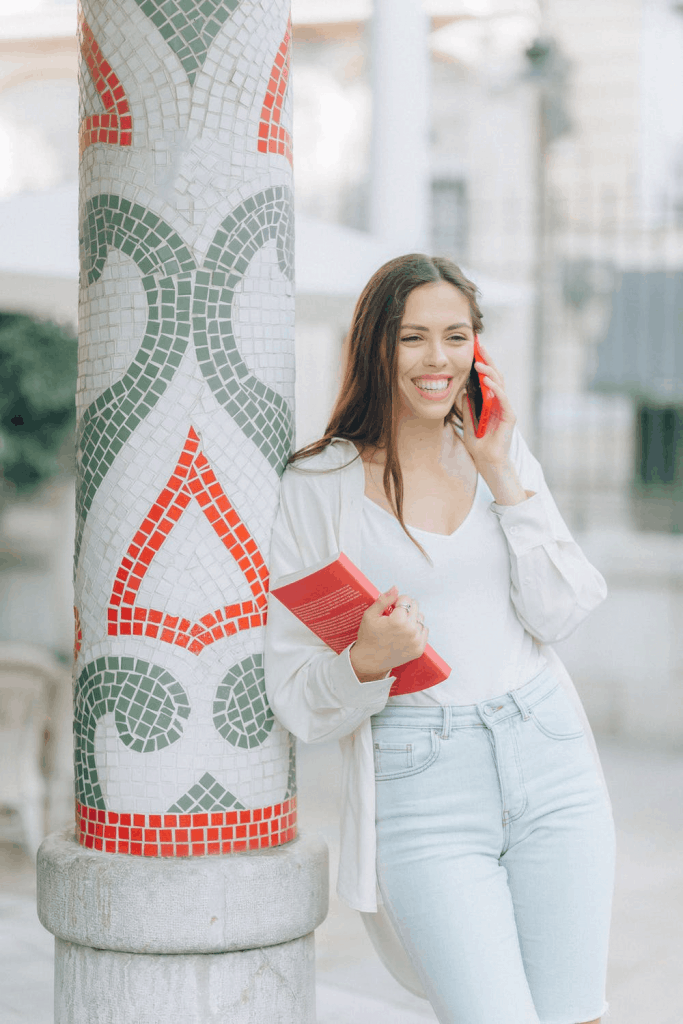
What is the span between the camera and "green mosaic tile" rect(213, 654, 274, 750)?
7.44 feet

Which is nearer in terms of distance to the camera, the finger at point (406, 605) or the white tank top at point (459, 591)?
the finger at point (406, 605)

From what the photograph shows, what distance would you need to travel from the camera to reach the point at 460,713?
221 cm

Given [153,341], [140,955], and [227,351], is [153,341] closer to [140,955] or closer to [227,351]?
[227,351]

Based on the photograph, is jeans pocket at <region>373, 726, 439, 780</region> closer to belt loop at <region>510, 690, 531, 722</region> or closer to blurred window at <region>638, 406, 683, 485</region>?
belt loop at <region>510, 690, 531, 722</region>

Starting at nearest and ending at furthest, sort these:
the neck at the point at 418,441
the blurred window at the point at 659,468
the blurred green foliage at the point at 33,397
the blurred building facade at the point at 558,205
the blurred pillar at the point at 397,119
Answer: the neck at the point at 418,441
the blurred pillar at the point at 397,119
the blurred building facade at the point at 558,205
the blurred window at the point at 659,468
the blurred green foliage at the point at 33,397

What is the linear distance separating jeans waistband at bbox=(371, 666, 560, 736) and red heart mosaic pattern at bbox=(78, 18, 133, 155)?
1.14 meters

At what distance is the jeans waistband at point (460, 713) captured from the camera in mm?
2209

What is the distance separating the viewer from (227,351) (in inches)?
89.9

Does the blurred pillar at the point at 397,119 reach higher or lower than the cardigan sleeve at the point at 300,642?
higher

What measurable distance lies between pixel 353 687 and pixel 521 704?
1.13 feet

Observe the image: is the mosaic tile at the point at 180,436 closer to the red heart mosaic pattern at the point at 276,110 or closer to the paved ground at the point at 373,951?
the red heart mosaic pattern at the point at 276,110

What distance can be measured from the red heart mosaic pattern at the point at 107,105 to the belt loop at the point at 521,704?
1.22m

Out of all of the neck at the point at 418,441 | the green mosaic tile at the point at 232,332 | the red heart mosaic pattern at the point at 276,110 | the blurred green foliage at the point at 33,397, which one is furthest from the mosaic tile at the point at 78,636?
the blurred green foliage at the point at 33,397

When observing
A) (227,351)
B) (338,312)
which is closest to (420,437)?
(227,351)
